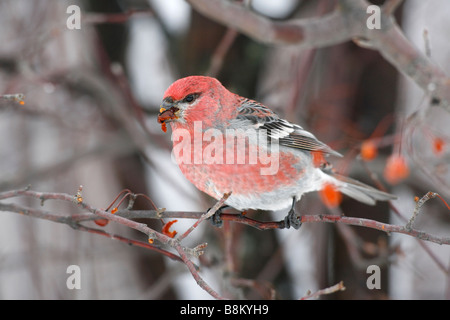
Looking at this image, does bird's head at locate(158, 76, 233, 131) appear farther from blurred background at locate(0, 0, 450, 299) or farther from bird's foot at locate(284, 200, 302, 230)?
blurred background at locate(0, 0, 450, 299)

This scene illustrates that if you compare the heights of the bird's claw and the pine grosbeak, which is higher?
the pine grosbeak

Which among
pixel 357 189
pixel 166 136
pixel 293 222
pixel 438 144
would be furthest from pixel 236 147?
pixel 166 136

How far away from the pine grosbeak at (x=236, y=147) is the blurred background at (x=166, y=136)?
938mm

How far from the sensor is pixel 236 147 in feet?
8.62

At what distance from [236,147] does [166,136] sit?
2.08m

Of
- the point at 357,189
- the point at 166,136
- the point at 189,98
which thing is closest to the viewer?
the point at 189,98

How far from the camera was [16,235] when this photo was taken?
6.33 meters

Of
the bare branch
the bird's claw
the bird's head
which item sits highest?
the bare branch

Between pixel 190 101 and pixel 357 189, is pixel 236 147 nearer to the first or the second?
pixel 190 101

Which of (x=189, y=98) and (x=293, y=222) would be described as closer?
(x=189, y=98)

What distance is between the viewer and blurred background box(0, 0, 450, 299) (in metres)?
4.40

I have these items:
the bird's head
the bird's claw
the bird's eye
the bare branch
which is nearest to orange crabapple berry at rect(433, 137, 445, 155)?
the bare branch

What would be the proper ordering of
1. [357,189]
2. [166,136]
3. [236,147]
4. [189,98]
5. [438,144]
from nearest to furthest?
[189,98] < [236,147] < [438,144] < [357,189] < [166,136]

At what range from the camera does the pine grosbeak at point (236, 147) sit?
2428mm
